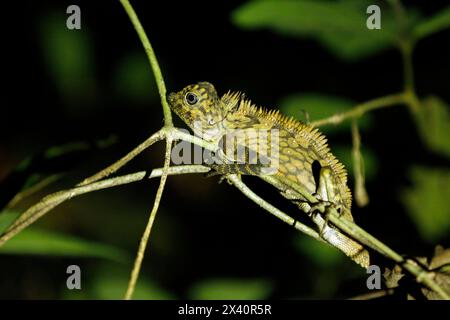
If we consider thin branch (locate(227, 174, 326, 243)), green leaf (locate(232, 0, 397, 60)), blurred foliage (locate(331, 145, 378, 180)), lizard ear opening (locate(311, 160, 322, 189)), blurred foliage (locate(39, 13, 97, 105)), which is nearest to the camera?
thin branch (locate(227, 174, 326, 243))

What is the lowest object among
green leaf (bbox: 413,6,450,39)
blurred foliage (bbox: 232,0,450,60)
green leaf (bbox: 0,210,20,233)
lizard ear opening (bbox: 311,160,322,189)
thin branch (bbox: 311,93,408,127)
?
green leaf (bbox: 0,210,20,233)

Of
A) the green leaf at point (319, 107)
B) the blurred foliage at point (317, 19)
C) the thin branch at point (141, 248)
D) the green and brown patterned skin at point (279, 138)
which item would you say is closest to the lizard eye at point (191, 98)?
the green and brown patterned skin at point (279, 138)

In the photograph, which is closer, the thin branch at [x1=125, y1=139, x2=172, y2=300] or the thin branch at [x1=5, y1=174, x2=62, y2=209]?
the thin branch at [x1=125, y1=139, x2=172, y2=300]

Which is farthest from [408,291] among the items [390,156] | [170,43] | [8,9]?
[8,9]

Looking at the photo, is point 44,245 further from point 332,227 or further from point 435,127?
point 435,127

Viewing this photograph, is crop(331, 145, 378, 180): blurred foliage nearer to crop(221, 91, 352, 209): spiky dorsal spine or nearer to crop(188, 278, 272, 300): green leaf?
crop(221, 91, 352, 209): spiky dorsal spine

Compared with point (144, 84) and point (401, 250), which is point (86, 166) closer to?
point (144, 84)

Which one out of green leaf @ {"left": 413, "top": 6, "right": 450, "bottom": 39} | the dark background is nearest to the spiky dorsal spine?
the dark background
